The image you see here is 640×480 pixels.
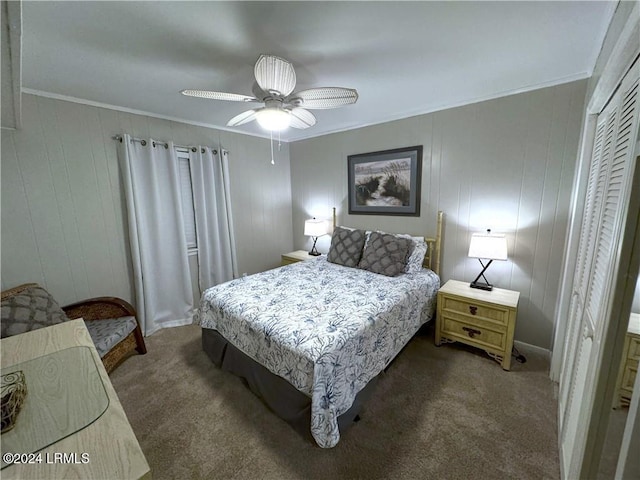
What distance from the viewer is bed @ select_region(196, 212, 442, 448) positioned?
1430 mm

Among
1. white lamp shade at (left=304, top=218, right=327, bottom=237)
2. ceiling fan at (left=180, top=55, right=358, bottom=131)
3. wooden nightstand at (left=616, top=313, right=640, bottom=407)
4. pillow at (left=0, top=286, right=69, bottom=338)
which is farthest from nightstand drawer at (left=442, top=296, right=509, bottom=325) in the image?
pillow at (left=0, top=286, right=69, bottom=338)

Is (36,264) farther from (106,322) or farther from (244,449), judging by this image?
(244,449)

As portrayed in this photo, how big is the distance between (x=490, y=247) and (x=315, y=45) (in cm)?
203

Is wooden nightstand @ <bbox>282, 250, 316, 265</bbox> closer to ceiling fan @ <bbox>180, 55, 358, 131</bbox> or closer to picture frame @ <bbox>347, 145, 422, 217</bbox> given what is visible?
picture frame @ <bbox>347, 145, 422, 217</bbox>

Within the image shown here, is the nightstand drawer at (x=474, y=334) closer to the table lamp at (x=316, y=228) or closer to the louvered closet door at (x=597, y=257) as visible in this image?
the louvered closet door at (x=597, y=257)

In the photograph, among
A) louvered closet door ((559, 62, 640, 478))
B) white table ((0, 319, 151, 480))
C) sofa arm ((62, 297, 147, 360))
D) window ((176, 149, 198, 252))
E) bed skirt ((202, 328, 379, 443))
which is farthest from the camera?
window ((176, 149, 198, 252))

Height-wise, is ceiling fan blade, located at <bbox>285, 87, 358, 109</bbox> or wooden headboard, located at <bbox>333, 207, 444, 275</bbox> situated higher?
ceiling fan blade, located at <bbox>285, 87, 358, 109</bbox>

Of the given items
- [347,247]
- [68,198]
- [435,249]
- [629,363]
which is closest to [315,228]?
[347,247]

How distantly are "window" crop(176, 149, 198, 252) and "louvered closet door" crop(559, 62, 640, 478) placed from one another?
11.2 ft

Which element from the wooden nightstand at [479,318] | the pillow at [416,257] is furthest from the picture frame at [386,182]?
the wooden nightstand at [479,318]

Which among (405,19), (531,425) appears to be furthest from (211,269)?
(531,425)

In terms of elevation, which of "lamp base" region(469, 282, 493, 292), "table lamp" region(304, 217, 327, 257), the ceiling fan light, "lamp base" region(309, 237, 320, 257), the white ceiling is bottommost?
"lamp base" region(469, 282, 493, 292)

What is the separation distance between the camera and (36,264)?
2.19 meters

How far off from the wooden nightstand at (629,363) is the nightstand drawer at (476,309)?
131cm
